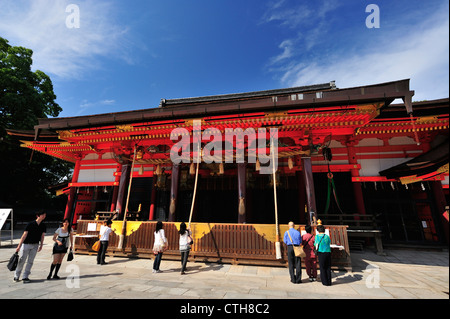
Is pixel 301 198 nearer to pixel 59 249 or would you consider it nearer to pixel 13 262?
pixel 59 249

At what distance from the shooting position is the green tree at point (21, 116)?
16078 mm

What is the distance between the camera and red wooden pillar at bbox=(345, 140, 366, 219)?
29.5 feet

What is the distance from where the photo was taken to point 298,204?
10.4 m

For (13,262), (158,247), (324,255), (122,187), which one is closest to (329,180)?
(324,255)

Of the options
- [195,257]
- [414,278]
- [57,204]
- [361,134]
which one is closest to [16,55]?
[57,204]

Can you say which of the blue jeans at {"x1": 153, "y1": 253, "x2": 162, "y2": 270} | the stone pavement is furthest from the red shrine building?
the blue jeans at {"x1": 153, "y1": 253, "x2": 162, "y2": 270}

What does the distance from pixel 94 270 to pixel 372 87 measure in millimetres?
10607

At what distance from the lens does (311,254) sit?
5297 millimetres

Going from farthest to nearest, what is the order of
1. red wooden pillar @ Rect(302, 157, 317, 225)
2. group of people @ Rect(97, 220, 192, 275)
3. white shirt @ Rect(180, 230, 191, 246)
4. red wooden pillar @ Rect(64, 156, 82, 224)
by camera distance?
red wooden pillar @ Rect(64, 156, 82, 224) < red wooden pillar @ Rect(302, 157, 317, 225) < white shirt @ Rect(180, 230, 191, 246) < group of people @ Rect(97, 220, 192, 275)

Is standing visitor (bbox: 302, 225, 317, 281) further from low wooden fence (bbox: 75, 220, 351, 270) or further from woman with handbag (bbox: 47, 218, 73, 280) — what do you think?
woman with handbag (bbox: 47, 218, 73, 280)

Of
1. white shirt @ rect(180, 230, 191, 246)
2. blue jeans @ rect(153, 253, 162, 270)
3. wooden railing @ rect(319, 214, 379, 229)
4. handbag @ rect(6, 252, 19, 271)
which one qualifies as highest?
wooden railing @ rect(319, 214, 379, 229)

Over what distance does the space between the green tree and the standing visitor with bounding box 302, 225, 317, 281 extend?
846 inches

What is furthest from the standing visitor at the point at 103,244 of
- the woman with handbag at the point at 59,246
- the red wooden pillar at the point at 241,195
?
the red wooden pillar at the point at 241,195
